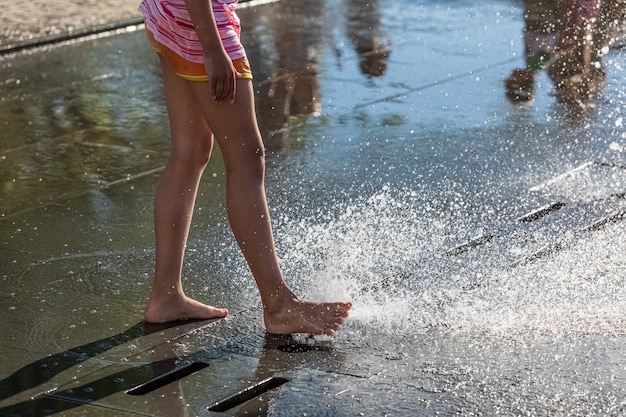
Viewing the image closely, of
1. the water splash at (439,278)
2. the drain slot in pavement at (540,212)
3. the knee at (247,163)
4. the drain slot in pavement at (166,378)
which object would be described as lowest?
the drain slot in pavement at (540,212)

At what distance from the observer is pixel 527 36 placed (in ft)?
32.3

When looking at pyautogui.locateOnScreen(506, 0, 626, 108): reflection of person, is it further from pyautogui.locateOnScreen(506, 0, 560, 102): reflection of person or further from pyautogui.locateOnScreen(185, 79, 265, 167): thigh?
pyautogui.locateOnScreen(185, 79, 265, 167): thigh

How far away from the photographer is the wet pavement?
3.98 m

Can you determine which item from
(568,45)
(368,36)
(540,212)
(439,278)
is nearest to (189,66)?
(439,278)

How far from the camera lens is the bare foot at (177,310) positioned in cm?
459

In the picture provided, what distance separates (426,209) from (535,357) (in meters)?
1.81

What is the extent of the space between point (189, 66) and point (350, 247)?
4.31ft

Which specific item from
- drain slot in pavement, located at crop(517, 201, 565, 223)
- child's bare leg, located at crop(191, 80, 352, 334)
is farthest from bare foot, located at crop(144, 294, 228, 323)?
drain slot in pavement, located at crop(517, 201, 565, 223)

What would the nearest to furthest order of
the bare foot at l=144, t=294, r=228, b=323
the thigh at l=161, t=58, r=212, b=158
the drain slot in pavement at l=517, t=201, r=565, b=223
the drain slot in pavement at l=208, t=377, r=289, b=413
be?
the drain slot in pavement at l=208, t=377, r=289, b=413, the thigh at l=161, t=58, r=212, b=158, the bare foot at l=144, t=294, r=228, b=323, the drain slot in pavement at l=517, t=201, r=565, b=223

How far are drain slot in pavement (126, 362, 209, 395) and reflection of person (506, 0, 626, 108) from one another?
4157 mm

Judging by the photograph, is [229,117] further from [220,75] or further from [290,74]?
[290,74]

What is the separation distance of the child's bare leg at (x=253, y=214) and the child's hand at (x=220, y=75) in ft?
0.17

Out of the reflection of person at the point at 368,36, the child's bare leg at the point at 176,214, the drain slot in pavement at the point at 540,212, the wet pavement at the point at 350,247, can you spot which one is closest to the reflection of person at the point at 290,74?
the wet pavement at the point at 350,247

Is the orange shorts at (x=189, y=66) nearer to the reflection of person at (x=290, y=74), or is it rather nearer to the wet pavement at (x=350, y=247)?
the wet pavement at (x=350, y=247)
